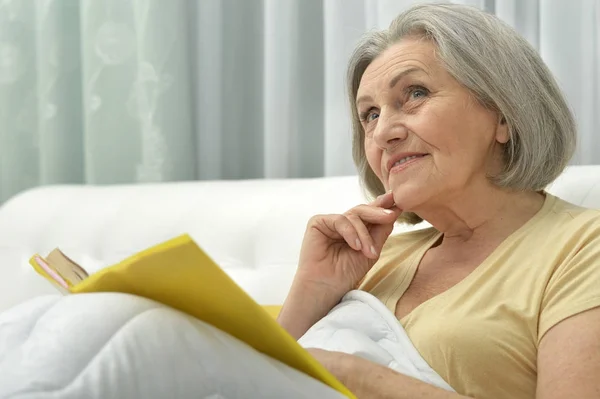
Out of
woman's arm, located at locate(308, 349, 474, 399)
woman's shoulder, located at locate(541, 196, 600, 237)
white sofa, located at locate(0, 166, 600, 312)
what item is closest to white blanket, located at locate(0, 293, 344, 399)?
woman's arm, located at locate(308, 349, 474, 399)

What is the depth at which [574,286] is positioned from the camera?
105 cm

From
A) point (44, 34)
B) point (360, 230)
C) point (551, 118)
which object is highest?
point (44, 34)

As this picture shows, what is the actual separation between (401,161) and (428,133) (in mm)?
65

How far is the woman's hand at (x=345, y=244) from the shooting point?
1325mm

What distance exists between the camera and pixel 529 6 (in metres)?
1.79

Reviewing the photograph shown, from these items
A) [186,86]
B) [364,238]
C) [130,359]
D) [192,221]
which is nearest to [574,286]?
[364,238]

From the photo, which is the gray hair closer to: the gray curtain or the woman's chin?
the woman's chin

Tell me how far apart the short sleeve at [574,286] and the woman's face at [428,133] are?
0.22m

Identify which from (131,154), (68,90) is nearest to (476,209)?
(131,154)

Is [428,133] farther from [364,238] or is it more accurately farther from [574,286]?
[574,286]

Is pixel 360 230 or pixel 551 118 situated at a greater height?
pixel 551 118

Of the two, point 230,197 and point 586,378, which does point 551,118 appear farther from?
point 230,197

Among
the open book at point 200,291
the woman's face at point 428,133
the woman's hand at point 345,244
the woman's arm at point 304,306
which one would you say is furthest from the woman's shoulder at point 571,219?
the open book at point 200,291

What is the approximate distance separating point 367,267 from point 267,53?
2.87ft
